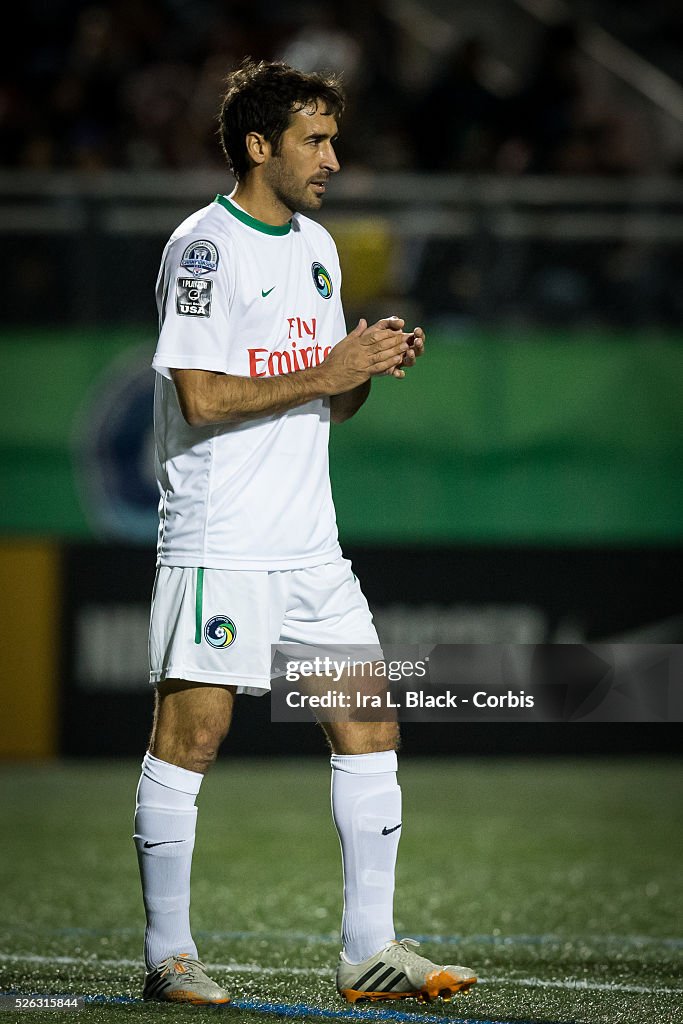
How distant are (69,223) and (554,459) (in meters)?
2.87

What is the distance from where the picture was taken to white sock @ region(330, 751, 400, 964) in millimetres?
3803

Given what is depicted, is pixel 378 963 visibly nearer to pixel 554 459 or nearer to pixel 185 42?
pixel 554 459

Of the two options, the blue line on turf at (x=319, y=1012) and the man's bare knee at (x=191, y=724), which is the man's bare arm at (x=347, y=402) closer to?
the man's bare knee at (x=191, y=724)

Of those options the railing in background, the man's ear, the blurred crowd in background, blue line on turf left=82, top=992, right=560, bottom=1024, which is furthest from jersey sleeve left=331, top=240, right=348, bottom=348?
the blurred crowd in background

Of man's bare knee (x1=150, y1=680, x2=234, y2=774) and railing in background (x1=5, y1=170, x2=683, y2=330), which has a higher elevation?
railing in background (x1=5, y1=170, x2=683, y2=330)

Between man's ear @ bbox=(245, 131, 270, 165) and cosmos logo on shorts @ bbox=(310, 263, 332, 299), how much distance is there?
299mm

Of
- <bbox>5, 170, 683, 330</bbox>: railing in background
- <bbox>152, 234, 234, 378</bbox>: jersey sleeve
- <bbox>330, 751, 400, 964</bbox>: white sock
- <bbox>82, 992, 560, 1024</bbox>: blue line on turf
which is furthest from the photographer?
<bbox>5, 170, 683, 330</bbox>: railing in background

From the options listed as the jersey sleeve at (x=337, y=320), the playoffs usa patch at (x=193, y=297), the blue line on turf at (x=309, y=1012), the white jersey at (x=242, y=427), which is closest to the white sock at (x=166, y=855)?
the blue line on turf at (x=309, y=1012)

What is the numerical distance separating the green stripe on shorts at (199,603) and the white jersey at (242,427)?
0.03 metres

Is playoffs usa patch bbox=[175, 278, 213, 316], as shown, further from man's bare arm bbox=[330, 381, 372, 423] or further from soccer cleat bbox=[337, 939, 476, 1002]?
soccer cleat bbox=[337, 939, 476, 1002]

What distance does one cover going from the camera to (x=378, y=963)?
374 centimetres

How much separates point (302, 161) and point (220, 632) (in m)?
1.14

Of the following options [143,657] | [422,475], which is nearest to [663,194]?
[422,475]

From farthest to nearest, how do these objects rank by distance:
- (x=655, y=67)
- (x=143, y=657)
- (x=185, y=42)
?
(x=655, y=67) < (x=185, y=42) < (x=143, y=657)
